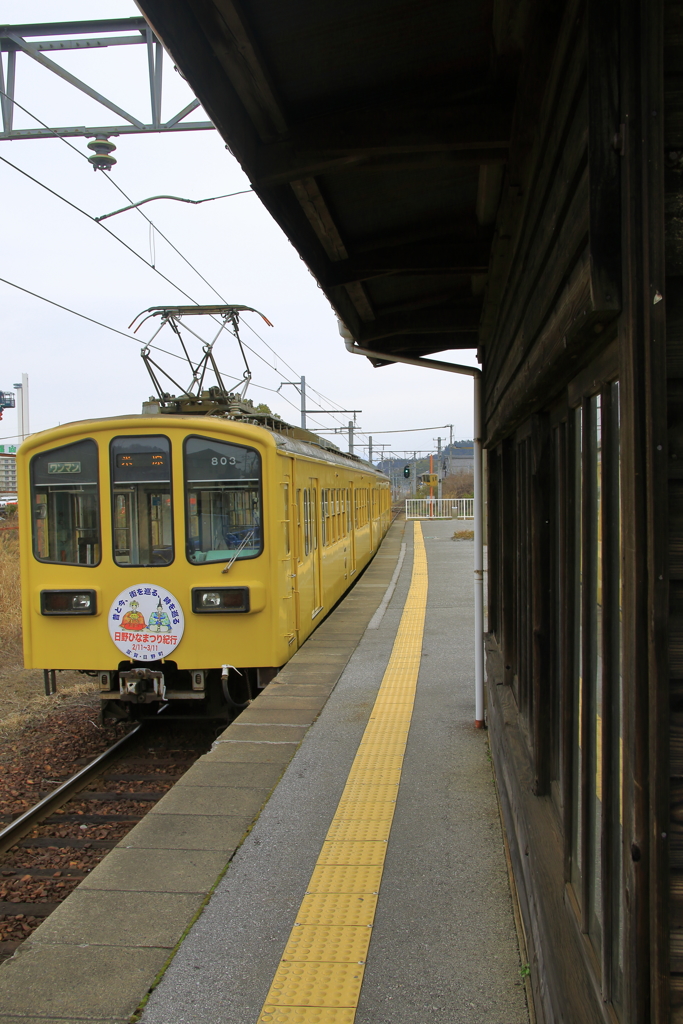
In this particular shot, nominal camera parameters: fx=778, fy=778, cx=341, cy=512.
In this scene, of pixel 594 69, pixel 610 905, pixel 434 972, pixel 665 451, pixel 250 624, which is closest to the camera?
pixel 665 451

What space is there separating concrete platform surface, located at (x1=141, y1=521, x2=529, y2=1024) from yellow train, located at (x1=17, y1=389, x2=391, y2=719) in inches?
48.2

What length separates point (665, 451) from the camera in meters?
1.27

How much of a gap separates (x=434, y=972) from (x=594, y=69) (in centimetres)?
271

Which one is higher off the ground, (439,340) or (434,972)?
(439,340)

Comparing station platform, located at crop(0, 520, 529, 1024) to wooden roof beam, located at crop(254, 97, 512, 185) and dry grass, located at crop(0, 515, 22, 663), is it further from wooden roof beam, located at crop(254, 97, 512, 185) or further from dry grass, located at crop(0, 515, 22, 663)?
dry grass, located at crop(0, 515, 22, 663)

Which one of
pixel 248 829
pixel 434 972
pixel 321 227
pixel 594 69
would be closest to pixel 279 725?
pixel 248 829

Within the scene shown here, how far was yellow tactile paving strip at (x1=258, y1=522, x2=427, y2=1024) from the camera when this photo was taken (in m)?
2.54

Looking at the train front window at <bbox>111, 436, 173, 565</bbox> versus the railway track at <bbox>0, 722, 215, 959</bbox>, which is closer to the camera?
the railway track at <bbox>0, 722, 215, 959</bbox>

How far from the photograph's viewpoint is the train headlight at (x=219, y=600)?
241 inches

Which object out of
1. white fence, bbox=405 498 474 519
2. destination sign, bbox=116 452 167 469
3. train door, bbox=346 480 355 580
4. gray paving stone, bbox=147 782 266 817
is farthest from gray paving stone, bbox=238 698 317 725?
white fence, bbox=405 498 474 519

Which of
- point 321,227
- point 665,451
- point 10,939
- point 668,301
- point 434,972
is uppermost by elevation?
point 321,227

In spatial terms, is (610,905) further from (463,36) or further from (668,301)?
(463,36)

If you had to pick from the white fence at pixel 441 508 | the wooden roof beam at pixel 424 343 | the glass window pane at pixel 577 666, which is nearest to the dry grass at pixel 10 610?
the wooden roof beam at pixel 424 343

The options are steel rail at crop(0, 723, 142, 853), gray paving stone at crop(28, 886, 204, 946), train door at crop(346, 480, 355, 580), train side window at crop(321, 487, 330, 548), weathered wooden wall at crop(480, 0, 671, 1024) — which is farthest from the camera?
train door at crop(346, 480, 355, 580)
